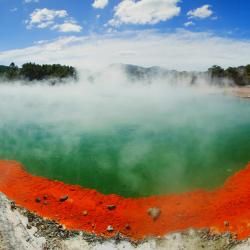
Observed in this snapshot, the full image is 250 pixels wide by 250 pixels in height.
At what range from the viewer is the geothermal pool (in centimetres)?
1727

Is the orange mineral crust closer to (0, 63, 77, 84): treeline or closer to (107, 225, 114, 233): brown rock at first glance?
(107, 225, 114, 233): brown rock

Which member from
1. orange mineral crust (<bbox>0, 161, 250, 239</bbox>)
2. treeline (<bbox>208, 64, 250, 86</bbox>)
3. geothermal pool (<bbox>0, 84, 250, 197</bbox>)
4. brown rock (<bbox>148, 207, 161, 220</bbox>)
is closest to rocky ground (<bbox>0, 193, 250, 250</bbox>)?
orange mineral crust (<bbox>0, 161, 250, 239</bbox>)

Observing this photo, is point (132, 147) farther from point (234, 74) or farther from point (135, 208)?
point (234, 74)

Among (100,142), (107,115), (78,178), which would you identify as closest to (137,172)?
(78,178)

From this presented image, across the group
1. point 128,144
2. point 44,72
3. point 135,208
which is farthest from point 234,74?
point 135,208

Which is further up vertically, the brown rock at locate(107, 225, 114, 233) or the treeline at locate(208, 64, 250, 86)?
the treeline at locate(208, 64, 250, 86)

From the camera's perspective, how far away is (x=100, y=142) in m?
23.9

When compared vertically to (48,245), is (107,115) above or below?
above

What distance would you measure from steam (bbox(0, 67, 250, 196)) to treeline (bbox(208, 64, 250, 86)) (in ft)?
97.6

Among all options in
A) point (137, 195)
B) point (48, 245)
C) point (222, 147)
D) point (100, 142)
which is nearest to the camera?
point (48, 245)

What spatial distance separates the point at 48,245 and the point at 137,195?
5.68 metres

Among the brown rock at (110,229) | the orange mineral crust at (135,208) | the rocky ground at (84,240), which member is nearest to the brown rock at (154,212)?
the orange mineral crust at (135,208)

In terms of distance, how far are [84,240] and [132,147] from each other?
11.2 m

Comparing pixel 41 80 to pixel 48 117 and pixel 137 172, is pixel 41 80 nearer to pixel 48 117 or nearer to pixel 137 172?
pixel 48 117
